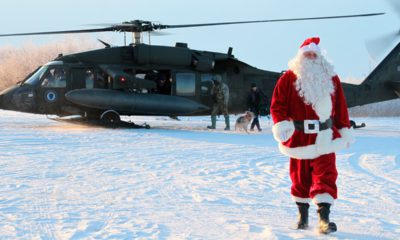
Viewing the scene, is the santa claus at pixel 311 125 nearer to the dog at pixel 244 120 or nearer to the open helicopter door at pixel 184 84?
the dog at pixel 244 120

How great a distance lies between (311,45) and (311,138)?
948 mm

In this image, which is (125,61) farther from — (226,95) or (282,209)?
(282,209)

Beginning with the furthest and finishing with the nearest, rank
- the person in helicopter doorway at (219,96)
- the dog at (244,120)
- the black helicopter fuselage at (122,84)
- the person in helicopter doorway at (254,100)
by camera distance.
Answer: the person in helicopter doorway at (219,96)
the person in helicopter doorway at (254,100)
the black helicopter fuselage at (122,84)
the dog at (244,120)

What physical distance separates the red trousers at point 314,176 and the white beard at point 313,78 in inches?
21.0

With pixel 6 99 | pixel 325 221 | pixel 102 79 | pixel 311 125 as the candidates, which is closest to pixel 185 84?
pixel 102 79

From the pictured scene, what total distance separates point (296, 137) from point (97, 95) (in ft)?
39.6

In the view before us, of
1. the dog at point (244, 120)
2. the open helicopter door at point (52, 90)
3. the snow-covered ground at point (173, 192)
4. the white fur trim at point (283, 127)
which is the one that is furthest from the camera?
the open helicopter door at point (52, 90)

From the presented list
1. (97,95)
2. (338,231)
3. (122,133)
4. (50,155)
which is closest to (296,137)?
(338,231)

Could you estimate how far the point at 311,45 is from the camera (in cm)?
562

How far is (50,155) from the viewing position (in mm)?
10633

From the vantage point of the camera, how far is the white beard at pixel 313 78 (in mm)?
5469

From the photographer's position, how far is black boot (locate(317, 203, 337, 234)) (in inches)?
200

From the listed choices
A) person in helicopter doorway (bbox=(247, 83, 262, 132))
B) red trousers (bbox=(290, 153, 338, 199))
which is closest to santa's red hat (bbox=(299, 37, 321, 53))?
red trousers (bbox=(290, 153, 338, 199))

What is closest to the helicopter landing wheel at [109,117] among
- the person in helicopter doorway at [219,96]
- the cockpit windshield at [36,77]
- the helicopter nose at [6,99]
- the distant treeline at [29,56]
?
the cockpit windshield at [36,77]
